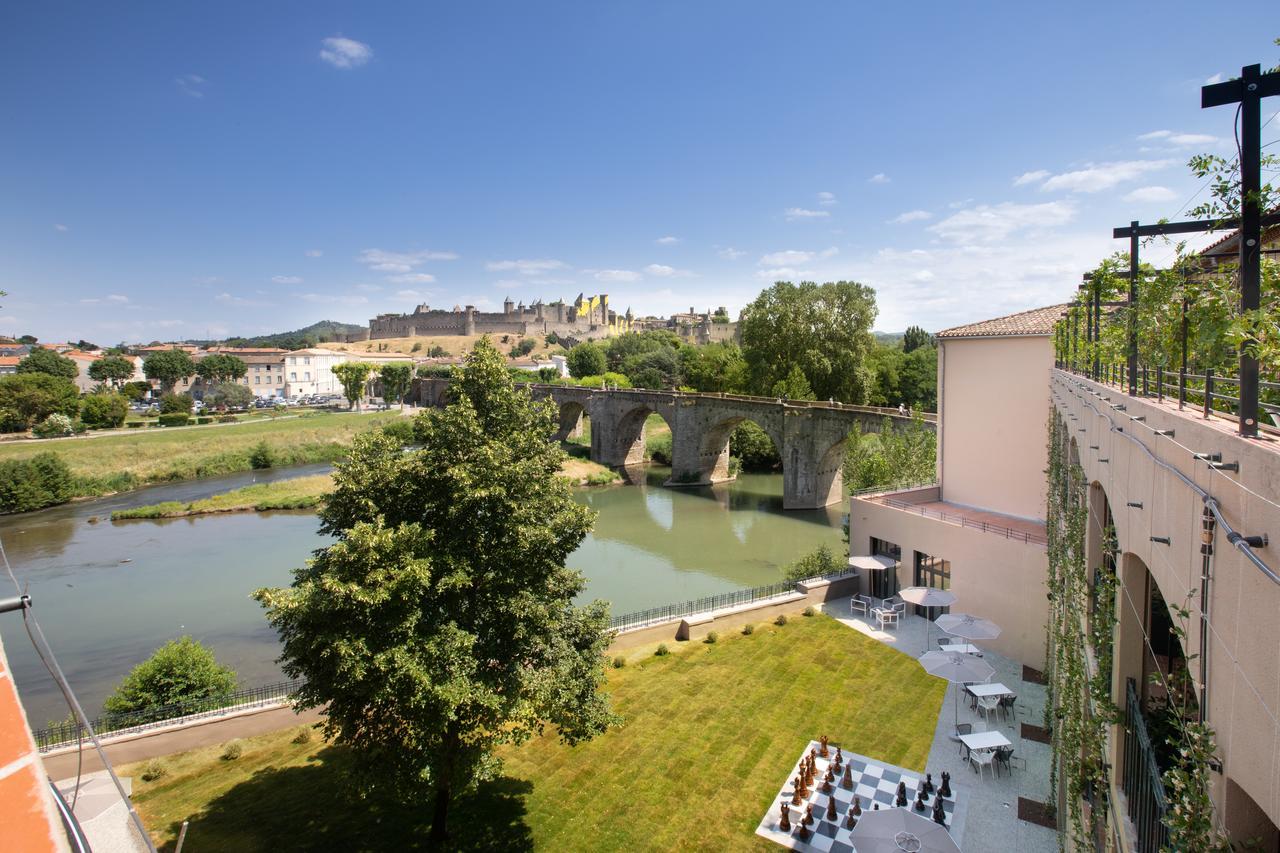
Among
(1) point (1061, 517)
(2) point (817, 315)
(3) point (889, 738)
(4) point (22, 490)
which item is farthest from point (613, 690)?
(4) point (22, 490)

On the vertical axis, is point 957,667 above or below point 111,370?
below

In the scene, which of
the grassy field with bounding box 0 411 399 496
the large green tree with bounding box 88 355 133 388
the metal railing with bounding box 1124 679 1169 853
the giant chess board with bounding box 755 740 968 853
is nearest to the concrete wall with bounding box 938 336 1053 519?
the giant chess board with bounding box 755 740 968 853

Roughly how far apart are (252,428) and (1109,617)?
62524 millimetres

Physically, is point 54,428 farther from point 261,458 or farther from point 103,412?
point 261,458

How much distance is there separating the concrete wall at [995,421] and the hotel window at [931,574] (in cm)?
257

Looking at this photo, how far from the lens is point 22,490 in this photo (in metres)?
35.3

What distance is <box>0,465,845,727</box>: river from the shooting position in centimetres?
1773

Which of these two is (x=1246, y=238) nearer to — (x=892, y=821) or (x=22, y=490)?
(x=892, y=821)

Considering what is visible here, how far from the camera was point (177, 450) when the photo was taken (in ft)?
154

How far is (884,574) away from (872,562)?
102cm

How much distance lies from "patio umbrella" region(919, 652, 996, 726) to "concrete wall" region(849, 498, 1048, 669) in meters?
3.32

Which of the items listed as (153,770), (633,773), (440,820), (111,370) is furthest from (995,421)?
(111,370)

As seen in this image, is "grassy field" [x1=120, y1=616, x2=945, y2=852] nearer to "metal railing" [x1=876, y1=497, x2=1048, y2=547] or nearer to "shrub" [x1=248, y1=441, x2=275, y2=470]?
"metal railing" [x1=876, y1=497, x2=1048, y2=547]

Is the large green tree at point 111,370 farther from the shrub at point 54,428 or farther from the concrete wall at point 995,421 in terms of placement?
the concrete wall at point 995,421
